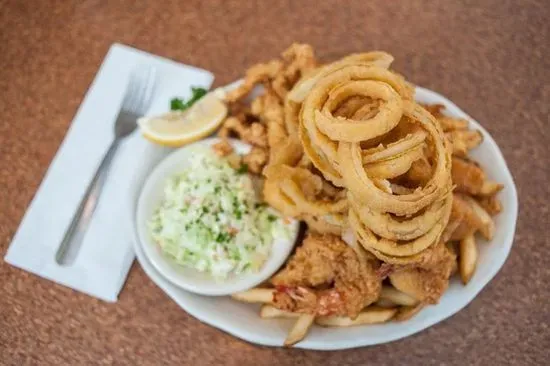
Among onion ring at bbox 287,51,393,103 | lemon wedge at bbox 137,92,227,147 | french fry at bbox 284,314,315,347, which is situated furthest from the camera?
lemon wedge at bbox 137,92,227,147

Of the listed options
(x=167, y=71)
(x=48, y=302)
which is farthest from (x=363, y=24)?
(x=48, y=302)

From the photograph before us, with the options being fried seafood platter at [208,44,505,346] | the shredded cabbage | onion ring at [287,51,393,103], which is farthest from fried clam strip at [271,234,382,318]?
onion ring at [287,51,393,103]

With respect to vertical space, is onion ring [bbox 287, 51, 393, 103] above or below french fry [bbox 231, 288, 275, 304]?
above

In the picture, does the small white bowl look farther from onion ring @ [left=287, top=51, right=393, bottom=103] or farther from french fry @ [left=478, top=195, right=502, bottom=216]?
french fry @ [left=478, top=195, right=502, bottom=216]

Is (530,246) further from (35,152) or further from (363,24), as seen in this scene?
(35,152)

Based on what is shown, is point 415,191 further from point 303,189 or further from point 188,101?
point 188,101

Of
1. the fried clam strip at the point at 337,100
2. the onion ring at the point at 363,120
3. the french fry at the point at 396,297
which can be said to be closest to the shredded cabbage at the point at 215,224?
the french fry at the point at 396,297

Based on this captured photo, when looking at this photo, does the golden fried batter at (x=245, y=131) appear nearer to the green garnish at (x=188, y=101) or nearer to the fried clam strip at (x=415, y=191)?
the green garnish at (x=188, y=101)
